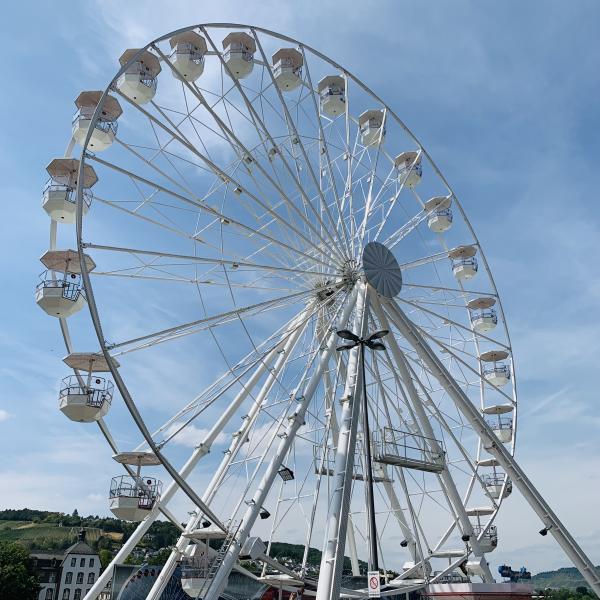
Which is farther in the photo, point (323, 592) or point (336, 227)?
point (336, 227)

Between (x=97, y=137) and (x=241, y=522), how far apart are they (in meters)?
11.1

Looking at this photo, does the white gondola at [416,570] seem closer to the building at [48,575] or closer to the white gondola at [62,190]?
the white gondola at [62,190]

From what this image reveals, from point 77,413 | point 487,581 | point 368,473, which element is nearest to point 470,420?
point 487,581

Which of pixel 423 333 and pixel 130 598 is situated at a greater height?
pixel 423 333

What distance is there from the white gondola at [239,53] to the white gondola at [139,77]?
298 cm

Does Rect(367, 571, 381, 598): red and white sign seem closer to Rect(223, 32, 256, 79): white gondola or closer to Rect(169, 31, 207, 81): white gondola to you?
Rect(169, 31, 207, 81): white gondola

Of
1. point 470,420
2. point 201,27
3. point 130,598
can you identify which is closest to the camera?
point 201,27

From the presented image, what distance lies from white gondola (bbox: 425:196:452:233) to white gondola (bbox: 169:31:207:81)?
11447 mm

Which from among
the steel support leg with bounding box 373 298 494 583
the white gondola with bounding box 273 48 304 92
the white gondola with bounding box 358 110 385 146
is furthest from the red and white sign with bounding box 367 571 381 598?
the white gondola with bounding box 358 110 385 146

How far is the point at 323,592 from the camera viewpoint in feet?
50.3

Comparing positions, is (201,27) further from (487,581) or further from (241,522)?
(487,581)

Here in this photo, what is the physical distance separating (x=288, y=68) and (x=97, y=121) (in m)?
8.34

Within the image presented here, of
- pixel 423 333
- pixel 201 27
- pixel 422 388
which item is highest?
pixel 201 27

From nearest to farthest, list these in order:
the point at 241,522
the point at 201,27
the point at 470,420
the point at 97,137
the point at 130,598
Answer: the point at 241,522 → the point at 97,137 → the point at 201,27 → the point at 470,420 → the point at 130,598
